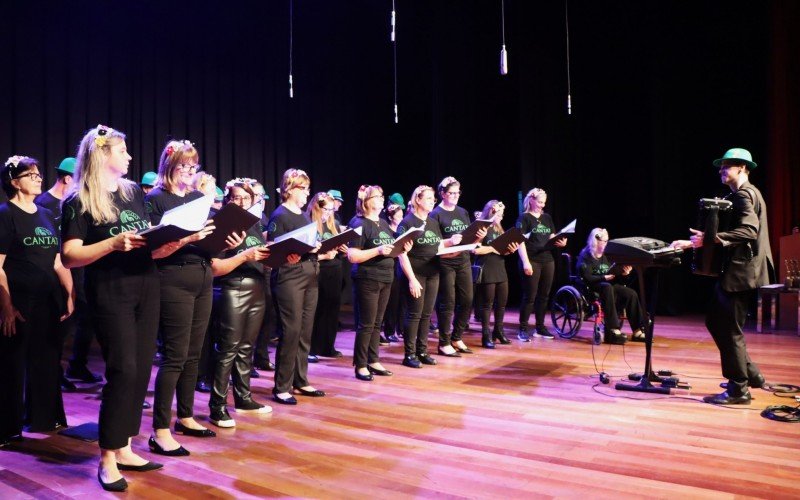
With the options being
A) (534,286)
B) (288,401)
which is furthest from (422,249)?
(534,286)

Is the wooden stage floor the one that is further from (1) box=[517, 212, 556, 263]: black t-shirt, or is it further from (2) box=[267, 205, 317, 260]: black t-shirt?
(1) box=[517, 212, 556, 263]: black t-shirt

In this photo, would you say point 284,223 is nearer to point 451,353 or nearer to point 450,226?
point 450,226

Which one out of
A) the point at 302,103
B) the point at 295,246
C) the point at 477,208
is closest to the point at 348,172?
the point at 302,103

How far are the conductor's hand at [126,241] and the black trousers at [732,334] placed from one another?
3.34m

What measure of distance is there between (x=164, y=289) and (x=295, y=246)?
0.81 metres

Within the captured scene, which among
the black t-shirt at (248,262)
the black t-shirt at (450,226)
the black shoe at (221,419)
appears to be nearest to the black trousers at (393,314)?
the black t-shirt at (450,226)

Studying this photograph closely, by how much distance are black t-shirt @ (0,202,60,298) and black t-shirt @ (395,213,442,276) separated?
2576 mm

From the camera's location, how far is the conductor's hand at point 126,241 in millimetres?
2379

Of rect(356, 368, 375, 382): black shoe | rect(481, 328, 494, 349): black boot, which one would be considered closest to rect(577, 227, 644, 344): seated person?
rect(481, 328, 494, 349): black boot

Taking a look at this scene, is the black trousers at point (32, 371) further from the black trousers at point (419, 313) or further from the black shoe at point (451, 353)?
the black shoe at point (451, 353)

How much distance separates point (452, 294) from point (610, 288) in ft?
6.69

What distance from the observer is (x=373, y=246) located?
15.4 ft

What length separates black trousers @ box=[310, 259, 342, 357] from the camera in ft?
18.5

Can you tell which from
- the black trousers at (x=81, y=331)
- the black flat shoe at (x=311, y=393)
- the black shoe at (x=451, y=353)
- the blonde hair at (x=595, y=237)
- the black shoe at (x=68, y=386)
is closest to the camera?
the black flat shoe at (x=311, y=393)
